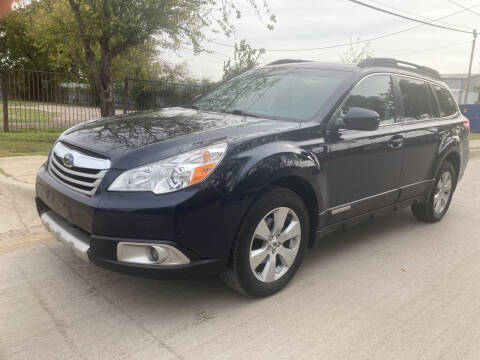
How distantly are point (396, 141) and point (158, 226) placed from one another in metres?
2.60

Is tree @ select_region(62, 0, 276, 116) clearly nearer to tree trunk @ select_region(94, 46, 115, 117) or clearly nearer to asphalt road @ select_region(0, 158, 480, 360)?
tree trunk @ select_region(94, 46, 115, 117)

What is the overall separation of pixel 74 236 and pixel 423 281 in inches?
108

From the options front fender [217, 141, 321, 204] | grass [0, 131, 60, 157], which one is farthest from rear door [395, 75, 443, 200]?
grass [0, 131, 60, 157]

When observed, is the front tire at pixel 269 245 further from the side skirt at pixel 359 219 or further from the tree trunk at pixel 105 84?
the tree trunk at pixel 105 84

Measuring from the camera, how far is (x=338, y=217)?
3.66m

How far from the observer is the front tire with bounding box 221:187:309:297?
9.39 ft

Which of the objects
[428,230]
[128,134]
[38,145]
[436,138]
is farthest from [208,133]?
[38,145]

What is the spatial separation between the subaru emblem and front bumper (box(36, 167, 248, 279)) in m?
0.23

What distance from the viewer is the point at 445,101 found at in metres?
5.27

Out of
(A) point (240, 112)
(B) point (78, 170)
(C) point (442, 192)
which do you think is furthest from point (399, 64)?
(B) point (78, 170)

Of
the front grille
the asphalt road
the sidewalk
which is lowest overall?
the asphalt road

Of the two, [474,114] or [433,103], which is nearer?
[433,103]

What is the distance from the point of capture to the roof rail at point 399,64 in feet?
13.6

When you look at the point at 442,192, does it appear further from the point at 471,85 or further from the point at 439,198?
the point at 471,85
